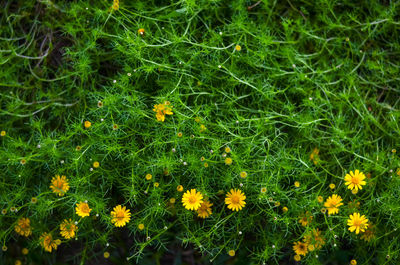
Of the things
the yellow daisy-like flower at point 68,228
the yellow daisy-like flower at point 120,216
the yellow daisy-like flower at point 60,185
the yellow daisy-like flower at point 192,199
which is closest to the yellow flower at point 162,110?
the yellow daisy-like flower at point 192,199

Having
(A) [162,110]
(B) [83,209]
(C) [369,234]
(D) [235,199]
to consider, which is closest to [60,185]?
(B) [83,209]

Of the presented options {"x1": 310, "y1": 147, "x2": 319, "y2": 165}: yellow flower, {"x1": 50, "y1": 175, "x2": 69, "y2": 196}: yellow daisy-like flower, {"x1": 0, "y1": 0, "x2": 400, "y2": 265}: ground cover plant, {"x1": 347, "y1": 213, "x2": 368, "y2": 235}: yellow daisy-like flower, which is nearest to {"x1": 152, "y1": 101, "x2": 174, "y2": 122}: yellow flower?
{"x1": 0, "y1": 0, "x2": 400, "y2": 265}: ground cover plant

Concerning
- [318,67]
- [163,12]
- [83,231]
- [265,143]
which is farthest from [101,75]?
[318,67]

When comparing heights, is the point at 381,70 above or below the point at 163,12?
below

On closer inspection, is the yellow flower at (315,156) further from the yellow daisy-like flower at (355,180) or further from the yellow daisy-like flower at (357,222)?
the yellow daisy-like flower at (357,222)

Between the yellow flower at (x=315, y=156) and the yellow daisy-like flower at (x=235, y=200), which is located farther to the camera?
the yellow flower at (x=315, y=156)

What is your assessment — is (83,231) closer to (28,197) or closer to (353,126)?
(28,197)

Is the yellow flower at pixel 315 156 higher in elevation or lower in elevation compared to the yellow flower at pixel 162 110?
lower

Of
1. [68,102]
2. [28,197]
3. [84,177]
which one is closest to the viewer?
[84,177]
